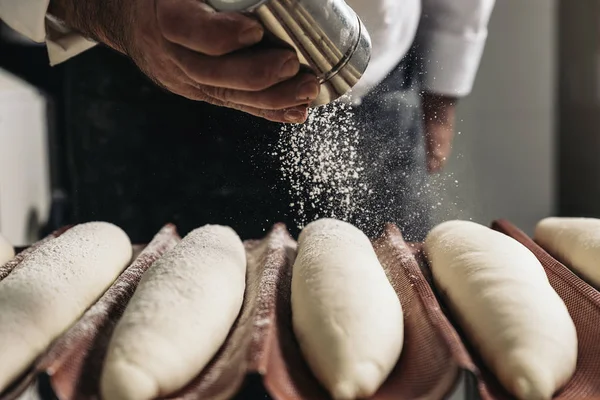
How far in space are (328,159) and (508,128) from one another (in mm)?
623

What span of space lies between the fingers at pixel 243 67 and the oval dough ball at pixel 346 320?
293 mm

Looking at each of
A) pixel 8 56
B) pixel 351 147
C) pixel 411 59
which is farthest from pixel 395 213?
pixel 8 56

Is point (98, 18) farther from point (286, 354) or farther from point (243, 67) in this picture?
point (286, 354)

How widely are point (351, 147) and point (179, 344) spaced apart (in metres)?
0.76

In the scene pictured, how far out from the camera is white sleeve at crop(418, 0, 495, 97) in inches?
59.4

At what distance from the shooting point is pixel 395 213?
139cm

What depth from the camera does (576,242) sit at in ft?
3.74

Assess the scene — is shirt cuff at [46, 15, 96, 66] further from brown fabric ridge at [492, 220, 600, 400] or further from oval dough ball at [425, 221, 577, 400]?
brown fabric ridge at [492, 220, 600, 400]

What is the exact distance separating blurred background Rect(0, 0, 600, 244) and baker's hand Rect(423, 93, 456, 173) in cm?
3

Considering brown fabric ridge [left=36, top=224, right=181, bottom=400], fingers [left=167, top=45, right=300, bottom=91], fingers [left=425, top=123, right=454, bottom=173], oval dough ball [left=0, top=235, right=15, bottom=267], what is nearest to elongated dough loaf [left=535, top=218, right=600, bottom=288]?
fingers [left=425, top=123, right=454, bottom=173]

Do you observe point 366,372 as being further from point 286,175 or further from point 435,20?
point 435,20

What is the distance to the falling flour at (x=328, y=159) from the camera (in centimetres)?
139

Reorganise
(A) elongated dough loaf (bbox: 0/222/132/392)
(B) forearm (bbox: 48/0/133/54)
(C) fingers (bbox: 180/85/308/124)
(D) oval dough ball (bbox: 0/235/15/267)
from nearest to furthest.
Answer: (A) elongated dough loaf (bbox: 0/222/132/392) → (C) fingers (bbox: 180/85/308/124) → (B) forearm (bbox: 48/0/133/54) → (D) oval dough ball (bbox: 0/235/15/267)

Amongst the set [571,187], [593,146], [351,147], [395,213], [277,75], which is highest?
[277,75]
